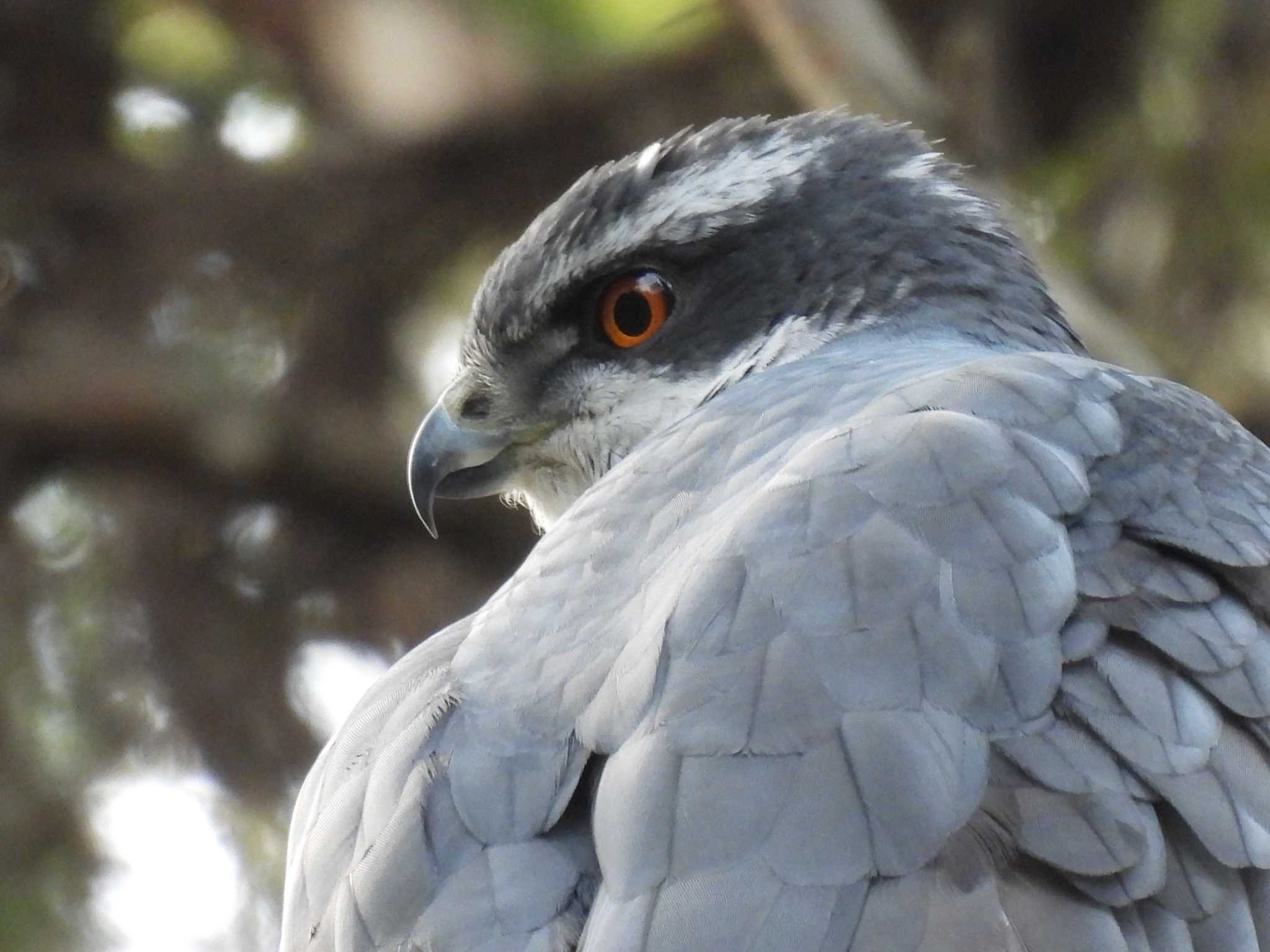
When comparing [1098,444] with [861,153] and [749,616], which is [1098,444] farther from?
[861,153]

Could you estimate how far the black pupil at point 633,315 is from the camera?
4125 millimetres

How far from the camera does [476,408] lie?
4.29 metres

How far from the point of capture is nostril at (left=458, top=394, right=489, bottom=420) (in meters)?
4.28

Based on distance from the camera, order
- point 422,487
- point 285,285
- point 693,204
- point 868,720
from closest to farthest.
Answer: point 868,720
point 693,204
point 422,487
point 285,285

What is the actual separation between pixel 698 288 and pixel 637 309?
0.15 metres

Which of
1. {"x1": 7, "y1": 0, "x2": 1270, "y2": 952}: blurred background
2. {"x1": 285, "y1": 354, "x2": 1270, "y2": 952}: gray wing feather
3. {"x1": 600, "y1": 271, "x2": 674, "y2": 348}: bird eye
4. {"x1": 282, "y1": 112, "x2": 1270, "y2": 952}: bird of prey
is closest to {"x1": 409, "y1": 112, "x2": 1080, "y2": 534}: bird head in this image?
{"x1": 600, "y1": 271, "x2": 674, "y2": 348}: bird eye

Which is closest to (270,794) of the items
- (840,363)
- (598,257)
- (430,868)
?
(598,257)

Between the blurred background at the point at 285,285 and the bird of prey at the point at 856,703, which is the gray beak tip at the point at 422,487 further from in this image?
the blurred background at the point at 285,285

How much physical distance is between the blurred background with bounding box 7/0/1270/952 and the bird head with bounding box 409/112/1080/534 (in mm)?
2158

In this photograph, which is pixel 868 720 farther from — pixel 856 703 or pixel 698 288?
pixel 698 288

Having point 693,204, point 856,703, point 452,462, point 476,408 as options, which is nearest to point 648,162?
point 693,204

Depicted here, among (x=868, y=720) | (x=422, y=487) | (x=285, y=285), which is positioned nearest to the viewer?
(x=868, y=720)

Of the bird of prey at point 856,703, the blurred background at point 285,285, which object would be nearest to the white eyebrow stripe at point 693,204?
the bird of prey at point 856,703

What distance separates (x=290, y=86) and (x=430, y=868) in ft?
15.6
